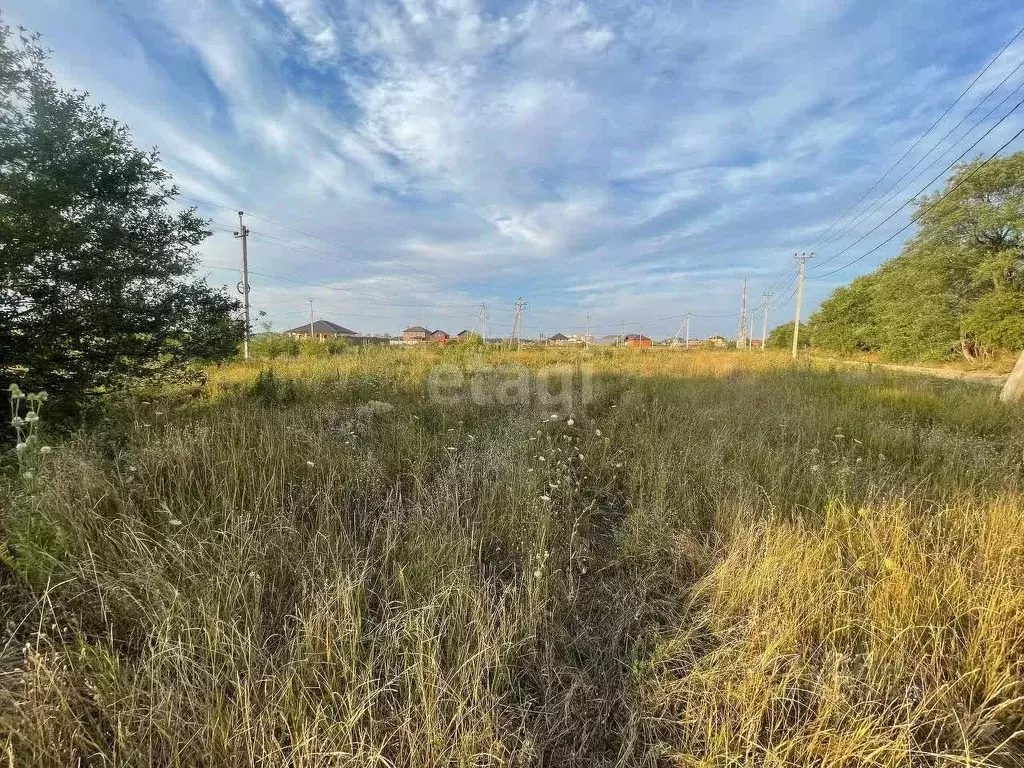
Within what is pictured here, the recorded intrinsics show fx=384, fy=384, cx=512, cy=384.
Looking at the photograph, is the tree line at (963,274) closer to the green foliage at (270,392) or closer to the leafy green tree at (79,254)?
the green foliage at (270,392)

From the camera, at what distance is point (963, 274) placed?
1828 centimetres

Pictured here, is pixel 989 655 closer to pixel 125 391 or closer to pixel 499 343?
pixel 125 391

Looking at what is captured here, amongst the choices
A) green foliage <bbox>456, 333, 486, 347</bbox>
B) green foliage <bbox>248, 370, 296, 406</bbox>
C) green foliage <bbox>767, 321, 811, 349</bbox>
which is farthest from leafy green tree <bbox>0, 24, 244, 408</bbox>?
green foliage <bbox>767, 321, 811, 349</bbox>

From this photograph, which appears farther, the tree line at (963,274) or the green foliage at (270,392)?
the tree line at (963,274)

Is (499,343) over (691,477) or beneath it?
over

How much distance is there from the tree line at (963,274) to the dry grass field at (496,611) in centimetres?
2249

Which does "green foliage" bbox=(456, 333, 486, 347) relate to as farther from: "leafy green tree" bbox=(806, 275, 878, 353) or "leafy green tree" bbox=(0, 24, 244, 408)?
"leafy green tree" bbox=(806, 275, 878, 353)

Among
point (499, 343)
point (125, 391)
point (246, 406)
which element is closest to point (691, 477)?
point (246, 406)

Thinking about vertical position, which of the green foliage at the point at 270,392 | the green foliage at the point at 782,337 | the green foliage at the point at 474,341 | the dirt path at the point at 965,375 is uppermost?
the green foliage at the point at 782,337

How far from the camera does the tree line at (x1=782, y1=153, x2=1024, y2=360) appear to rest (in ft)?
54.0

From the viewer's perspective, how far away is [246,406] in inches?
→ 178

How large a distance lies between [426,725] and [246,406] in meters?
4.58

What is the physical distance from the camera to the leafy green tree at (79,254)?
11.1ft

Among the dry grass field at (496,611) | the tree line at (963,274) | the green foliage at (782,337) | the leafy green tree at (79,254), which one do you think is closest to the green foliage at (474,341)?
the leafy green tree at (79,254)
